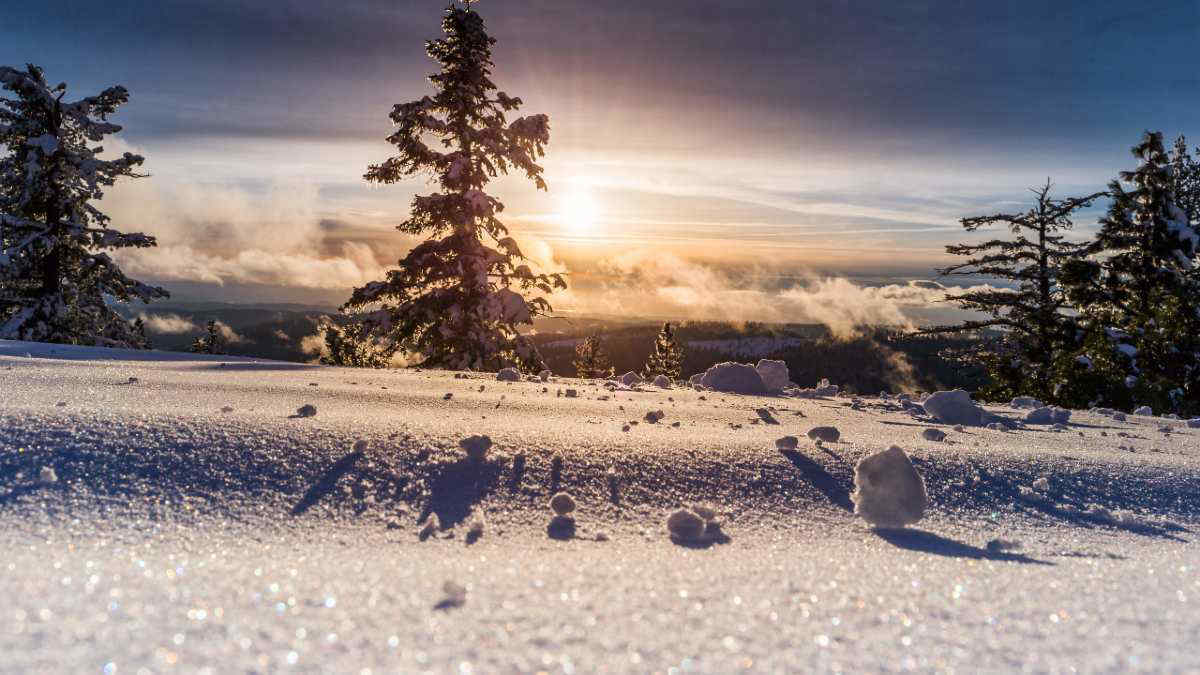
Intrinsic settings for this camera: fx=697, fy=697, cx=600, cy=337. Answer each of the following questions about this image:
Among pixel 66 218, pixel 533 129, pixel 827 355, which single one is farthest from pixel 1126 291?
pixel 827 355

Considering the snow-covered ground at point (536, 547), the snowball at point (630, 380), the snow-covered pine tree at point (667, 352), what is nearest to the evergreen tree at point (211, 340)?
the snow-covered pine tree at point (667, 352)

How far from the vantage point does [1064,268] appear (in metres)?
20.8

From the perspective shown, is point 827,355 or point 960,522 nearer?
point 960,522

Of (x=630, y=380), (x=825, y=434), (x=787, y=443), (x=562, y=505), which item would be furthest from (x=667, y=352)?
(x=562, y=505)

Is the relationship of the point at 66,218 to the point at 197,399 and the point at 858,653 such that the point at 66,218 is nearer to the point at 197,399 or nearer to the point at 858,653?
the point at 197,399

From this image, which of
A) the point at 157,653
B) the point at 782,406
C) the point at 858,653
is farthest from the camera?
the point at 782,406

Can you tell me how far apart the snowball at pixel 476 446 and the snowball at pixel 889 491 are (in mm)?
1371

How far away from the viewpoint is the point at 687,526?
6.93 ft

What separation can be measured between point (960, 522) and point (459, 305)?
1197 centimetres

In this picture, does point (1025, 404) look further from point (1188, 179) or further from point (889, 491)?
point (1188, 179)

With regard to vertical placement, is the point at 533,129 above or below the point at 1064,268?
above

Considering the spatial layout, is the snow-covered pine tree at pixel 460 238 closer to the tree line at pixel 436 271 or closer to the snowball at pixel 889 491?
the tree line at pixel 436 271

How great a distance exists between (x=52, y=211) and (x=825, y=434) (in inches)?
733

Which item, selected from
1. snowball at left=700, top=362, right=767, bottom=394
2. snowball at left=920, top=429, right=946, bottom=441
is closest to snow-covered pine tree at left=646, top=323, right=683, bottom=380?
snowball at left=700, top=362, right=767, bottom=394
